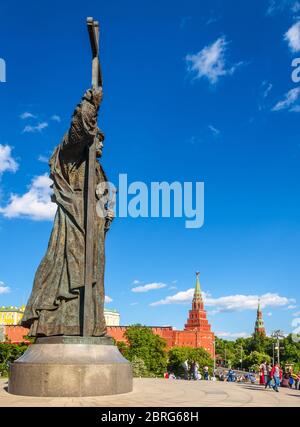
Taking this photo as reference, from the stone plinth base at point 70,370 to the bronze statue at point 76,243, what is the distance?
18.0 inches

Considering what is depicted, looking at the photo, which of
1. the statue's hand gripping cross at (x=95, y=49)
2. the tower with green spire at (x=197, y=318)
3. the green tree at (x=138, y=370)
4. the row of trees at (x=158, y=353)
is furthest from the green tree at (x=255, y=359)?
the statue's hand gripping cross at (x=95, y=49)

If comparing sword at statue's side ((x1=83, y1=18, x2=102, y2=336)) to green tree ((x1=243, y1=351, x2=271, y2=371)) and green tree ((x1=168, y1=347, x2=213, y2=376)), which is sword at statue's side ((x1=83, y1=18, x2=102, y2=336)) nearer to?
green tree ((x1=168, y1=347, x2=213, y2=376))

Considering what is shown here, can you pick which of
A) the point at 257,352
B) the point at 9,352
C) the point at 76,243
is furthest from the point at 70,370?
the point at 257,352

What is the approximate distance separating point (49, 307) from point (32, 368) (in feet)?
5.07

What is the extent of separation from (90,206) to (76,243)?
0.87m

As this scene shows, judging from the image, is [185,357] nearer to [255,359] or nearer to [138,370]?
[255,359]

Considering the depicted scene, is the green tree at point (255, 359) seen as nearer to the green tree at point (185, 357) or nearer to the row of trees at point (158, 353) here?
the row of trees at point (158, 353)

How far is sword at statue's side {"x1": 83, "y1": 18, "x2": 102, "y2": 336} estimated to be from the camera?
966 centimetres

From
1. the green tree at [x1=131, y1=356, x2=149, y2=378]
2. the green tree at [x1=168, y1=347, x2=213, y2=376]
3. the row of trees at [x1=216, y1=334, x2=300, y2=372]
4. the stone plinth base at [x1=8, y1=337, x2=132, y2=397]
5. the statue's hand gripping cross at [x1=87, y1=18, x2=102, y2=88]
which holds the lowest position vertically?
the row of trees at [x1=216, y1=334, x2=300, y2=372]

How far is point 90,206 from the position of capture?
10188 millimetres

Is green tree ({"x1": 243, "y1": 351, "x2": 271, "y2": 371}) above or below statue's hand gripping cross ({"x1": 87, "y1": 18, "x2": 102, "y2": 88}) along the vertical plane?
below

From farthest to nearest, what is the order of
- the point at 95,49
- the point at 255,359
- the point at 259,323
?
the point at 259,323, the point at 255,359, the point at 95,49

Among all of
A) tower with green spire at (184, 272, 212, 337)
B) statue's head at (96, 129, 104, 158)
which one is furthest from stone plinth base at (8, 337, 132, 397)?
tower with green spire at (184, 272, 212, 337)
